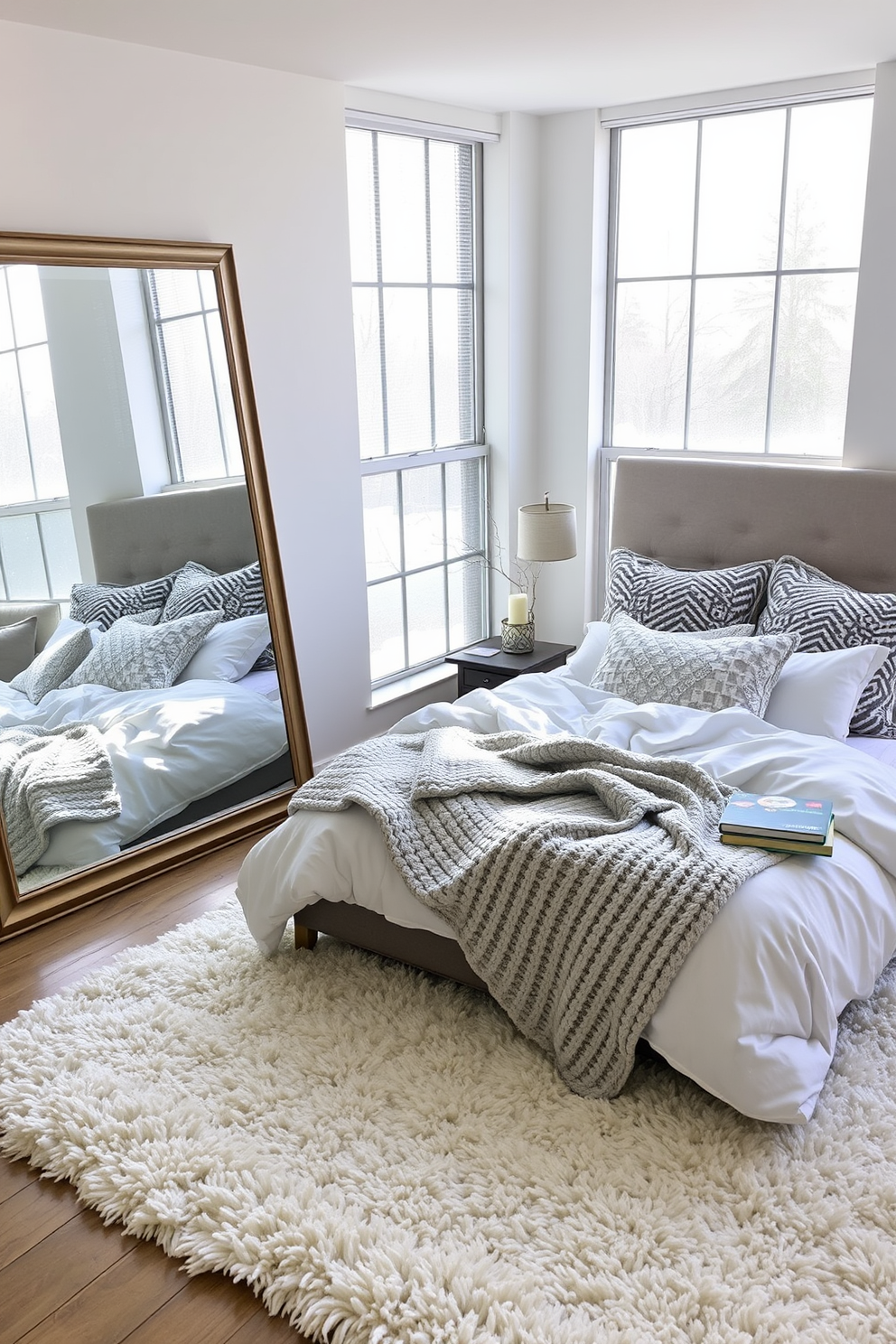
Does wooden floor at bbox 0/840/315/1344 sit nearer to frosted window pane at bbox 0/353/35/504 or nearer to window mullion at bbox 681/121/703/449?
frosted window pane at bbox 0/353/35/504

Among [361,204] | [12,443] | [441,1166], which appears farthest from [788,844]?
[361,204]

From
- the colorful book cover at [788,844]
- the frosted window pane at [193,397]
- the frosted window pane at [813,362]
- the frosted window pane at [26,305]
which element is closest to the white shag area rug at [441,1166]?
the colorful book cover at [788,844]

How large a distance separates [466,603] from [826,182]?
2.19 meters

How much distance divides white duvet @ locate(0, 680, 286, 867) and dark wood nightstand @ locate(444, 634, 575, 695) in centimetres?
85

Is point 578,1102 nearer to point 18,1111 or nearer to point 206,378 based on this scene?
point 18,1111

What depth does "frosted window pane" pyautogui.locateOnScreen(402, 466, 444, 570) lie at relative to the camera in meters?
4.47

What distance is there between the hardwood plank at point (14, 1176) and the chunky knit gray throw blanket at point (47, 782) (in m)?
1.02

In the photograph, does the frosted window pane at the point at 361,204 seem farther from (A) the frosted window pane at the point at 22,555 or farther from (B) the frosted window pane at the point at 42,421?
(A) the frosted window pane at the point at 22,555

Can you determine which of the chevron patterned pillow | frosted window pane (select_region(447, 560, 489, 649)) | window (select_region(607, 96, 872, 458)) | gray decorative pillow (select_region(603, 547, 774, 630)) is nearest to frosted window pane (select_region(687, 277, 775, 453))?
window (select_region(607, 96, 872, 458))

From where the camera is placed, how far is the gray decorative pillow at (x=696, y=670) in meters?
3.30

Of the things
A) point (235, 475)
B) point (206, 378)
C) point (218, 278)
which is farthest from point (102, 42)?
point (235, 475)

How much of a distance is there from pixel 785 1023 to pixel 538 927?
0.55 meters

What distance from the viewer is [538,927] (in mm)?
2418

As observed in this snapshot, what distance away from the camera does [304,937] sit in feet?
9.64
